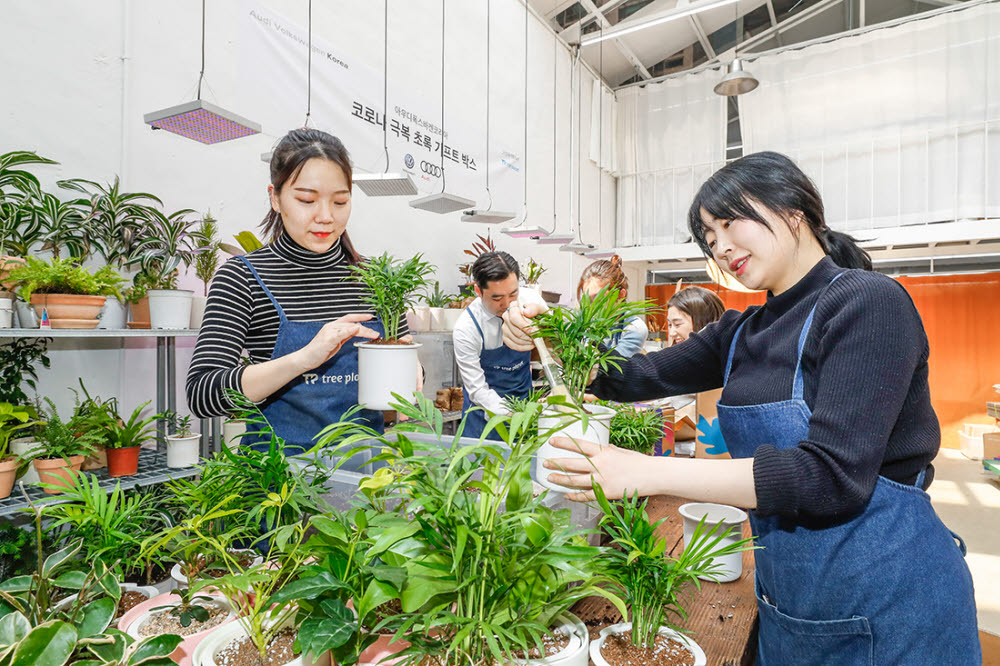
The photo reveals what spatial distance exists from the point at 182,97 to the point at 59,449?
195 cm

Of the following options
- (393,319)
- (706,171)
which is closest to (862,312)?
(393,319)

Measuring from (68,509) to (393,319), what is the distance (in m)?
0.68

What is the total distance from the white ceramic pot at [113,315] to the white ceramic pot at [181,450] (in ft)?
1.64

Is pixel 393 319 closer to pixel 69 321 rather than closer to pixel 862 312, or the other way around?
pixel 862 312

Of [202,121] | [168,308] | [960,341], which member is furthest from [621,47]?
[168,308]

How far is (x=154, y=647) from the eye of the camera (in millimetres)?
586

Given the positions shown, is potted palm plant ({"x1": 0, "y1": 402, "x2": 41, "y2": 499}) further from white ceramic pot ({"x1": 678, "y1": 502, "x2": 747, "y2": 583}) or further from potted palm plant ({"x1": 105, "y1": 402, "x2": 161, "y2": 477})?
white ceramic pot ({"x1": 678, "y1": 502, "x2": 747, "y2": 583})

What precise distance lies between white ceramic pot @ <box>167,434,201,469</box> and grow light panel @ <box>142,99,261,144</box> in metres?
1.21

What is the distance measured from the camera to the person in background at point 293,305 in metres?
1.24

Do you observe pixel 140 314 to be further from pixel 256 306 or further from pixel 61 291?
pixel 256 306

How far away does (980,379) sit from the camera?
7188mm

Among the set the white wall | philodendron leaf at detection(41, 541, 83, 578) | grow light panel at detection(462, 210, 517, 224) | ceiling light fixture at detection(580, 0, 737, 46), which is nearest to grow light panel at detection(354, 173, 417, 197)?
grow light panel at detection(462, 210, 517, 224)

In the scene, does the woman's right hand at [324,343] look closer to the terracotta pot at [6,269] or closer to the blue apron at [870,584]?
the blue apron at [870,584]

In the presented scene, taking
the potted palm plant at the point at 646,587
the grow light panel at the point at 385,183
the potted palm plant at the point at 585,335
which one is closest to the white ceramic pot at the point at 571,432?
the potted palm plant at the point at 585,335
